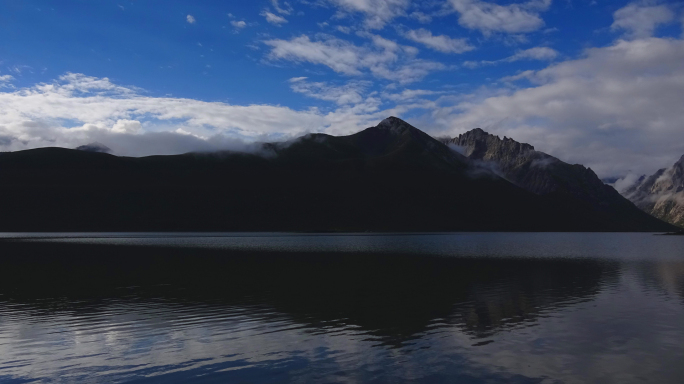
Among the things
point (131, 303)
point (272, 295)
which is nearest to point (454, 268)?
point (272, 295)

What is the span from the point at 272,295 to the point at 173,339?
1848cm

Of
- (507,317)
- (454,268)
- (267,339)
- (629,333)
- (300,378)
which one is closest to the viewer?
(300,378)

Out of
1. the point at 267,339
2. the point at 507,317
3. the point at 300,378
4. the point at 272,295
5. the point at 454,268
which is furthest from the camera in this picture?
the point at 454,268

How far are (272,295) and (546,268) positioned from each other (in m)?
53.1

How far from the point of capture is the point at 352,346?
28641 millimetres

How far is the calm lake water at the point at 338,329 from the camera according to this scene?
24.0 meters

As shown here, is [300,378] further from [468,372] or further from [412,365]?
[468,372]

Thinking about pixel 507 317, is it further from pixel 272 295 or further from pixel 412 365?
pixel 272 295

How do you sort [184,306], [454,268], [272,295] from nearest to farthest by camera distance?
[184,306] → [272,295] → [454,268]

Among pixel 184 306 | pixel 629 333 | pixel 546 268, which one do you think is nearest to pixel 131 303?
pixel 184 306

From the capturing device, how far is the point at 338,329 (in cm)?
3325

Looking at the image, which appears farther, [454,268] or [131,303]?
[454,268]

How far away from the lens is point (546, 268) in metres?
80.8

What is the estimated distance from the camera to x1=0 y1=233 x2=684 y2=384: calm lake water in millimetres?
23969
